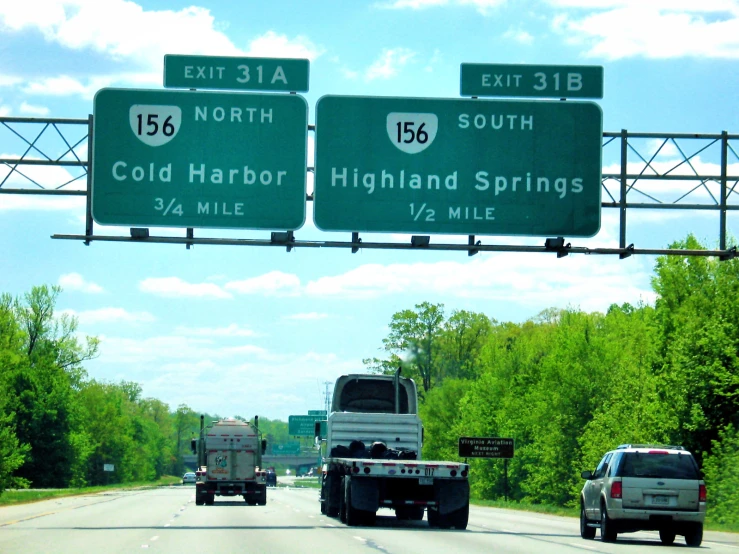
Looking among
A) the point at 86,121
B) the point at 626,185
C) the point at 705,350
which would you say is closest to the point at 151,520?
the point at 86,121

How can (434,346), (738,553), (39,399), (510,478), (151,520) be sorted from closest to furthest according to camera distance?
(738,553) → (151,520) → (510,478) → (39,399) → (434,346)

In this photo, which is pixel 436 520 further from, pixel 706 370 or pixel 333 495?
pixel 706 370

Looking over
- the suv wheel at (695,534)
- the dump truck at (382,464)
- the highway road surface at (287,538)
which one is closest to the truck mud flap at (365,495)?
the dump truck at (382,464)

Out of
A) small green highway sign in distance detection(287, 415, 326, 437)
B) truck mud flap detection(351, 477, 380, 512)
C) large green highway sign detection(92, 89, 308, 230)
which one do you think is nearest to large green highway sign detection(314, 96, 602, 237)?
large green highway sign detection(92, 89, 308, 230)

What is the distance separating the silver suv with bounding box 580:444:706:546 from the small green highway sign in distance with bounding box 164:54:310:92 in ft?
34.3

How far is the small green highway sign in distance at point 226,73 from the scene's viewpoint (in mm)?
24891

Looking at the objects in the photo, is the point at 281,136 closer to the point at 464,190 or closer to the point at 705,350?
the point at 464,190

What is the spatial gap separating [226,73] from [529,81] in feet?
21.3

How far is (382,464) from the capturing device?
2641cm

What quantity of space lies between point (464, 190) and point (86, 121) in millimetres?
8253

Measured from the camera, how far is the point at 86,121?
Result: 25.3 meters

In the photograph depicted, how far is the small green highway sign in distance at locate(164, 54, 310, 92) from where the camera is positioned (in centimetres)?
2489

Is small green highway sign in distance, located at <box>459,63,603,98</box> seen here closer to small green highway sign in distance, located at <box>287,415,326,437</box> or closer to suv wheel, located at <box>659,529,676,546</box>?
suv wheel, located at <box>659,529,676,546</box>

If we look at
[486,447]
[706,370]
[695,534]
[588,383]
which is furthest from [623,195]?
[588,383]
